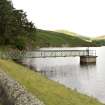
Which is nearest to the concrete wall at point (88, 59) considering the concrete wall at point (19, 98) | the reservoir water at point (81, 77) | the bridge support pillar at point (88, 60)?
the bridge support pillar at point (88, 60)

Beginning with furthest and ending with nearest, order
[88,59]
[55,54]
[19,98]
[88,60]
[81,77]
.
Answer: [88,59], [88,60], [55,54], [81,77], [19,98]

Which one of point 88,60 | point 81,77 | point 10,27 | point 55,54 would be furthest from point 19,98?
point 10,27

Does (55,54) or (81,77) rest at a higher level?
(55,54)

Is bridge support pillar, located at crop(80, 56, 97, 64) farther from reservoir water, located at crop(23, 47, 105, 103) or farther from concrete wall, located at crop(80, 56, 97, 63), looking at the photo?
reservoir water, located at crop(23, 47, 105, 103)

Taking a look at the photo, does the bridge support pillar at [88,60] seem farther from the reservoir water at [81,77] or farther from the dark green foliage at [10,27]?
the dark green foliage at [10,27]

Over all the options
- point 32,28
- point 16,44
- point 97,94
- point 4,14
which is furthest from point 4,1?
point 97,94

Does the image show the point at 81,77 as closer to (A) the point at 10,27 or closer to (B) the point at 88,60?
(B) the point at 88,60

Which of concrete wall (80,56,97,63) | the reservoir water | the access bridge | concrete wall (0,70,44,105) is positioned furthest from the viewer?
concrete wall (80,56,97,63)

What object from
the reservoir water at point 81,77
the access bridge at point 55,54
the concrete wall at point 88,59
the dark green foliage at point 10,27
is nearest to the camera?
the reservoir water at point 81,77

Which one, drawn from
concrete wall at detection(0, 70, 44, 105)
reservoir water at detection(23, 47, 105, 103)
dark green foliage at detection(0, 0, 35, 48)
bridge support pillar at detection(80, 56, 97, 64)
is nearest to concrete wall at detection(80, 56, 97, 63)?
bridge support pillar at detection(80, 56, 97, 64)

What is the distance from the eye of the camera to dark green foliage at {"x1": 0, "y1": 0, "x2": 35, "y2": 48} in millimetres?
111562

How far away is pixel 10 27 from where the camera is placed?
115 metres

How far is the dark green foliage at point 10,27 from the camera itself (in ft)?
366

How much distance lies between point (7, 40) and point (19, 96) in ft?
337
